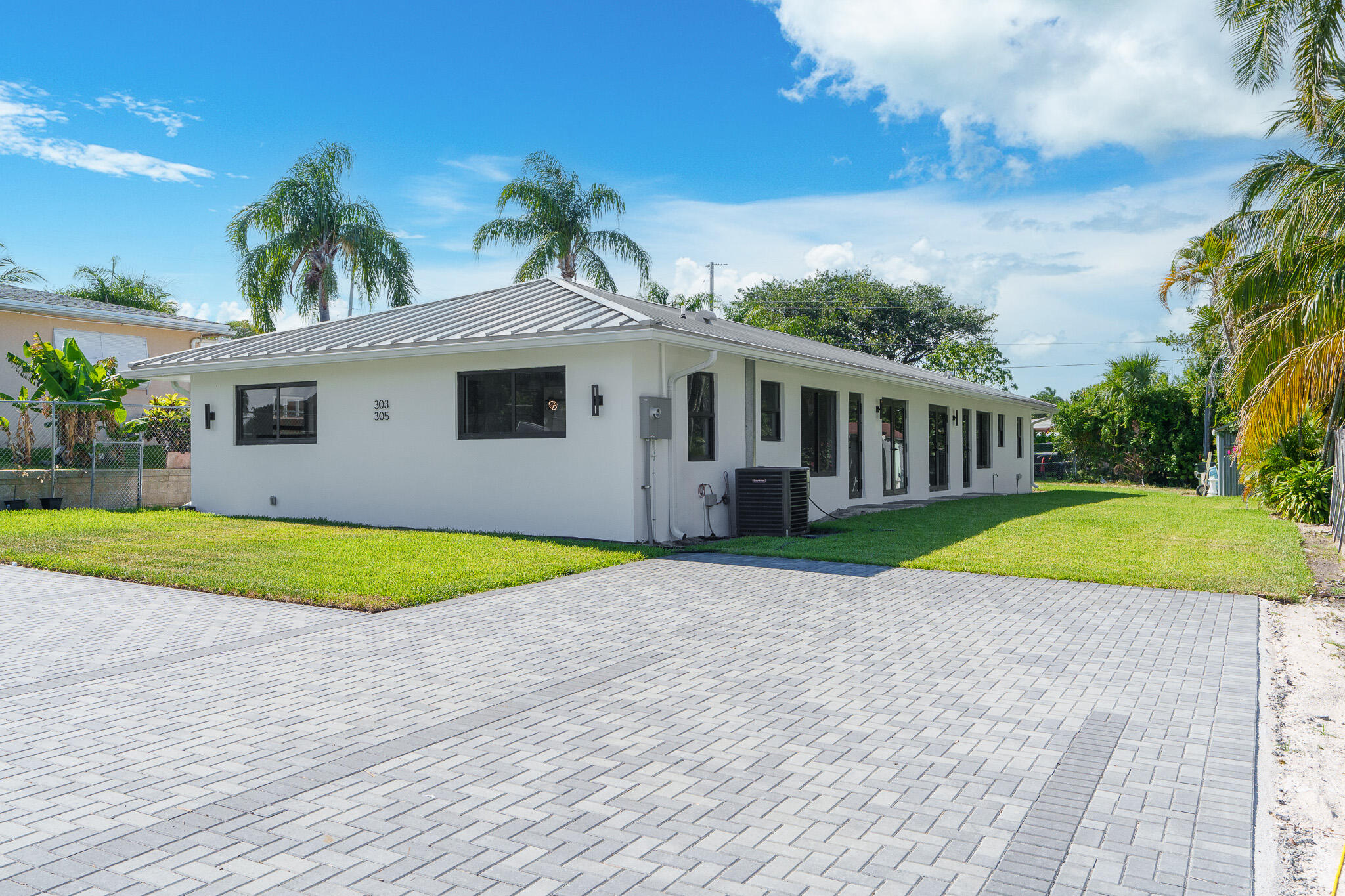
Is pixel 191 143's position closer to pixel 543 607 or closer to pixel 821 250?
pixel 543 607

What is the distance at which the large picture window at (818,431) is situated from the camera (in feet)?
50.3

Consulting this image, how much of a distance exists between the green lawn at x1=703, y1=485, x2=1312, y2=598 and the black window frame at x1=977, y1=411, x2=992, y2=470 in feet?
18.3

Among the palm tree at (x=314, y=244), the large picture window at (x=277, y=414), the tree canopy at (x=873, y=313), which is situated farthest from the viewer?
the tree canopy at (x=873, y=313)

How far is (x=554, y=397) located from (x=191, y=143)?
17573mm

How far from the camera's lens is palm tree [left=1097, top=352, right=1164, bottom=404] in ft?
101

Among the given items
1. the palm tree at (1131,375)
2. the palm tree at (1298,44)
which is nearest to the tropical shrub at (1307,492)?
the palm tree at (1298,44)

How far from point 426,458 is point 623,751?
9702mm

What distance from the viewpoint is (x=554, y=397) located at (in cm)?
1200

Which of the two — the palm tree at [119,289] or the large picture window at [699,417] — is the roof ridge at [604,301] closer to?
the large picture window at [699,417]

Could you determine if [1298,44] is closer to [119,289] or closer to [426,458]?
[426,458]

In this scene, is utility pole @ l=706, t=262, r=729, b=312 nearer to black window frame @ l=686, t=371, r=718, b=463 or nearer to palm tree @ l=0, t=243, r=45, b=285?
palm tree @ l=0, t=243, r=45, b=285

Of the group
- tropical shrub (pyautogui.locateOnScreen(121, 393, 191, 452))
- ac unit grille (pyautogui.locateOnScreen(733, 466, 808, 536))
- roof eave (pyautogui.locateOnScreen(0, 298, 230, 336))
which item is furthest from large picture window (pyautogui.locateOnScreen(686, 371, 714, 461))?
roof eave (pyautogui.locateOnScreen(0, 298, 230, 336))

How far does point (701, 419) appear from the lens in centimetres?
1261

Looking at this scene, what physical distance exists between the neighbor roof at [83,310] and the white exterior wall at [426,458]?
22.1ft
